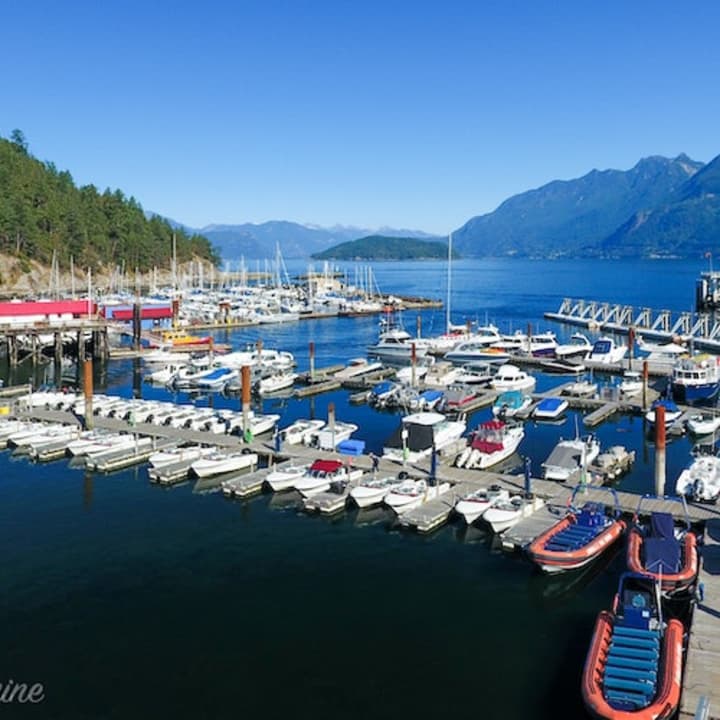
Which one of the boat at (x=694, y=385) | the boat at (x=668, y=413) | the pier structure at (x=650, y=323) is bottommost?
the boat at (x=668, y=413)

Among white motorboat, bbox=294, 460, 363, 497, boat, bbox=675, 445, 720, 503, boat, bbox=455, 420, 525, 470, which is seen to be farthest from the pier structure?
white motorboat, bbox=294, 460, 363, 497

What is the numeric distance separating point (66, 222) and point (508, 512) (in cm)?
13674

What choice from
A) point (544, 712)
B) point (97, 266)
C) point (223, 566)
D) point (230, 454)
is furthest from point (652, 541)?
point (97, 266)

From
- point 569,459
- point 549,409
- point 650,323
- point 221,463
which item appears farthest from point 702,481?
point 650,323

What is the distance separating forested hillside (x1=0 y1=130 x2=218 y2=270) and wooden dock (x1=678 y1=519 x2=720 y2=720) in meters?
127

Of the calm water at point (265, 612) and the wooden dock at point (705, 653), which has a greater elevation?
the wooden dock at point (705, 653)

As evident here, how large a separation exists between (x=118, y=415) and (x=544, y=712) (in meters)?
34.3

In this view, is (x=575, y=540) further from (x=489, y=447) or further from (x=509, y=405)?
(x=509, y=405)

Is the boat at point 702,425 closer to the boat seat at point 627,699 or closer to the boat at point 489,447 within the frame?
the boat at point 489,447

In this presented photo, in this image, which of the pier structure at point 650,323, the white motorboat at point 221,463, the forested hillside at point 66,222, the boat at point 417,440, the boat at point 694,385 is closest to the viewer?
the white motorboat at point 221,463

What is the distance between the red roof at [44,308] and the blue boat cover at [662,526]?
208ft

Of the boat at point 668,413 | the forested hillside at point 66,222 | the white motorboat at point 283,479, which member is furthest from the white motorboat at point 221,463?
the forested hillside at point 66,222

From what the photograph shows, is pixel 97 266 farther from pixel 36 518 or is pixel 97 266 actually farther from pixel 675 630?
pixel 675 630

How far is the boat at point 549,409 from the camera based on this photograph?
1945 inches
